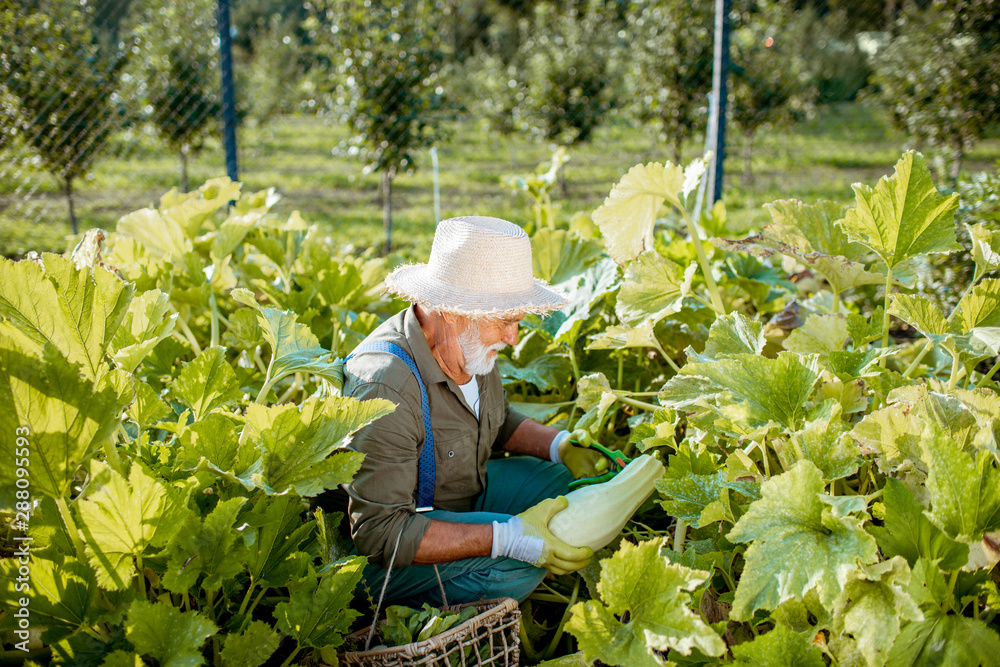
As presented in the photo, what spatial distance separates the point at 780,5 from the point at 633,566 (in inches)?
379

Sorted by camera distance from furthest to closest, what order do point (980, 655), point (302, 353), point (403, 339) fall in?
point (403, 339), point (302, 353), point (980, 655)

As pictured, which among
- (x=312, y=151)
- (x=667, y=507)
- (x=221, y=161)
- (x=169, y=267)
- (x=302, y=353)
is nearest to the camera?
(x=667, y=507)

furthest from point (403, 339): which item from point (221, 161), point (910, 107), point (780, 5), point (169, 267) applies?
point (221, 161)

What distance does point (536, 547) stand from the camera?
5.91ft

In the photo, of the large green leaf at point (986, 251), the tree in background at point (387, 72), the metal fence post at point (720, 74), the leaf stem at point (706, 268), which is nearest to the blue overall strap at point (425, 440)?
the leaf stem at point (706, 268)

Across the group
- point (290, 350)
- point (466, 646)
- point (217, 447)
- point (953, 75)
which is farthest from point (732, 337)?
point (953, 75)

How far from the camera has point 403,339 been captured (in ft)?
6.13

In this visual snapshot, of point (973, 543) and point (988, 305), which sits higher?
point (988, 305)

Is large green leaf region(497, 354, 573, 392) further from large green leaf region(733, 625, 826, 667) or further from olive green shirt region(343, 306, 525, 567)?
large green leaf region(733, 625, 826, 667)

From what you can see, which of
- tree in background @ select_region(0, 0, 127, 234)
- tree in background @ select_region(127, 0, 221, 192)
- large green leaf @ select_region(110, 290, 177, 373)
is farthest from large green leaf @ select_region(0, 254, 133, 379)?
tree in background @ select_region(127, 0, 221, 192)

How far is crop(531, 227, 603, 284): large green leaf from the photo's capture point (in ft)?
8.64

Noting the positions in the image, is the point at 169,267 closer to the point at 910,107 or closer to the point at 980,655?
the point at 980,655

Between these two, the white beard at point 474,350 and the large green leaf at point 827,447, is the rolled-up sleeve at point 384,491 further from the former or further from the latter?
the large green leaf at point 827,447

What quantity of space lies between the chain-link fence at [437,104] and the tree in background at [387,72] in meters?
0.02
